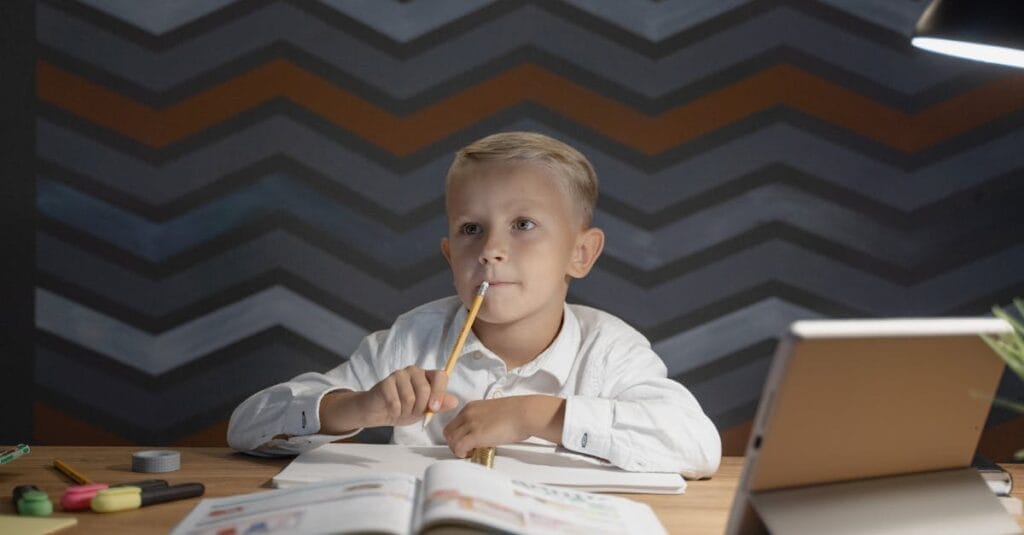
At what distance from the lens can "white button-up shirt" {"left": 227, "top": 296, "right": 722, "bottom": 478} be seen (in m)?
1.41

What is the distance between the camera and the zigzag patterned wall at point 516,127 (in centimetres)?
199

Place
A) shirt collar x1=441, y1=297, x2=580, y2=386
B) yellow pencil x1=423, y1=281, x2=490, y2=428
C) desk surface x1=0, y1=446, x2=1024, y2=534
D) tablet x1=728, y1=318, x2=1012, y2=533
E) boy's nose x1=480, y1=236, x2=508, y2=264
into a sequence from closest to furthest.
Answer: tablet x1=728, y1=318, x2=1012, y2=533
desk surface x1=0, y1=446, x2=1024, y2=534
yellow pencil x1=423, y1=281, x2=490, y2=428
boy's nose x1=480, y1=236, x2=508, y2=264
shirt collar x1=441, y1=297, x2=580, y2=386

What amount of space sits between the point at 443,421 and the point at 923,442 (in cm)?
85

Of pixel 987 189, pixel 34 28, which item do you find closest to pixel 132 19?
pixel 34 28

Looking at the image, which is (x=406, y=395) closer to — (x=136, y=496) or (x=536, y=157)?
(x=136, y=496)

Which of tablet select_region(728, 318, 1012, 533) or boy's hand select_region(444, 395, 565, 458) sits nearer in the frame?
tablet select_region(728, 318, 1012, 533)

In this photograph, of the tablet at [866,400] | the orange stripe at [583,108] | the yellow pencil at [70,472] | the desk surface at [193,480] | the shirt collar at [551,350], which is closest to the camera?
the tablet at [866,400]

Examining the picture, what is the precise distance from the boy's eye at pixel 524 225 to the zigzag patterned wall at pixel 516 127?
15.9 inches

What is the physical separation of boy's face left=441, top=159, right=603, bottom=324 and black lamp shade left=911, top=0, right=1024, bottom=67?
57cm

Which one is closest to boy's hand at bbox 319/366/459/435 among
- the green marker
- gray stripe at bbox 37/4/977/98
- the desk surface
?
the desk surface

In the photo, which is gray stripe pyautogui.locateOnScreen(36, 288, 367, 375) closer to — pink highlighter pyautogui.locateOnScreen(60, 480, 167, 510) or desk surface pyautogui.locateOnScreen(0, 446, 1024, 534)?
desk surface pyautogui.locateOnScreen(0, 446, 1024, 534)

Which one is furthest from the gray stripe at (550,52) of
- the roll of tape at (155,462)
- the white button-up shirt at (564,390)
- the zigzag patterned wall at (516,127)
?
the roll of tape at (155,462)

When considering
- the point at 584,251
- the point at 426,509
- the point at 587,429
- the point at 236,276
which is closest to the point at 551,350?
the point at 584,251

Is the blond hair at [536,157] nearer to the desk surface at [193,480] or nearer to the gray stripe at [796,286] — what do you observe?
the gray stripe at [796,286]
